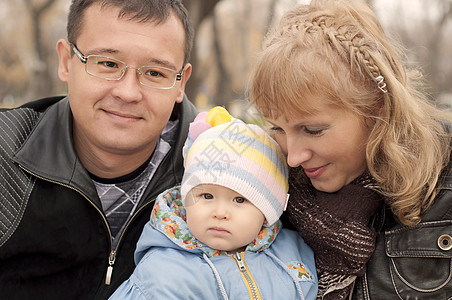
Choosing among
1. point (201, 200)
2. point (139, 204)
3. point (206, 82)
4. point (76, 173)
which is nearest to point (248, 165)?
point (201, 200)

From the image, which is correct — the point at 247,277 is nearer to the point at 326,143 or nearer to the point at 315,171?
the point at 315,171

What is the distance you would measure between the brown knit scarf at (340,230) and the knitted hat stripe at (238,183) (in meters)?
0.20

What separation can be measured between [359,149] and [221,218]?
0.73m

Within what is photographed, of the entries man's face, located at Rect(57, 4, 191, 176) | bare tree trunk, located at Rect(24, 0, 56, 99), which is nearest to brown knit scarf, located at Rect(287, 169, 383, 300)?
man's face, located at Rect(57, 4, 191, 176)

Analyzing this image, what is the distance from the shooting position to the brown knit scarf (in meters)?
2.47

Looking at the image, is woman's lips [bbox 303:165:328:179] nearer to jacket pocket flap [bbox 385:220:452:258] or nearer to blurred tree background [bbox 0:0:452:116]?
jacket pocket flap [bbox 385:220:452:258]

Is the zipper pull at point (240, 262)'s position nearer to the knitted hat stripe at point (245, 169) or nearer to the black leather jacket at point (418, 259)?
the knitted hat stripe at point (245, 169)

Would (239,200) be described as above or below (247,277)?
above

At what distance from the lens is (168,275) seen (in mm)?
2400

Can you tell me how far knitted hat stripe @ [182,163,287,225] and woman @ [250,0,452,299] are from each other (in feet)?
0.62

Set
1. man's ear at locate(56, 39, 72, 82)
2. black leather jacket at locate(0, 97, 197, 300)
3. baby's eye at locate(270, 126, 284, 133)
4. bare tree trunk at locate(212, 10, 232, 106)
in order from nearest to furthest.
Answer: baby's eye at locate(270, 126, 284, 133), black leather jacket at locate(0, 97, 197, 300), man's ear at locate(56, 39, 72, 82), bare tree trunk at locate(212, 10, 232, 106)

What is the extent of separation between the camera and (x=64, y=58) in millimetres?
3320

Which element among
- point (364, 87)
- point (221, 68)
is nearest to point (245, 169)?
point (364, 87)

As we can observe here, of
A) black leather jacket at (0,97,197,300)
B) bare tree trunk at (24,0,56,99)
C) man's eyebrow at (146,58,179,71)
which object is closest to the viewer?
black leather jacket at (0,97,197,300)
